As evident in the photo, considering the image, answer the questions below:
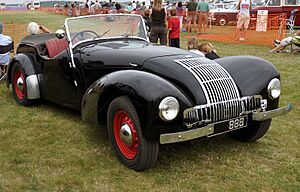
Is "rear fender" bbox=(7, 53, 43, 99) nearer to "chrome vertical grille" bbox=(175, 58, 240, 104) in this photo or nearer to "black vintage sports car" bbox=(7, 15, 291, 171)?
"black vintage sports car" bbox=(7, 15, 291, 171)

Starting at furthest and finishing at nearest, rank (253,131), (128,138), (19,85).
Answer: (19,85) < (253,131) < (128,138)

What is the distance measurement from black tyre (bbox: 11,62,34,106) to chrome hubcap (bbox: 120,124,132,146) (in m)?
2.77

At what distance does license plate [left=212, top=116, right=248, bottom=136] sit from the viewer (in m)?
3.71

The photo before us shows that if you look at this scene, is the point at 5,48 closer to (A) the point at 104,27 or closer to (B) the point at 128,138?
(A) the point at 104,27

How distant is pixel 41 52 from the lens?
19.5 feet

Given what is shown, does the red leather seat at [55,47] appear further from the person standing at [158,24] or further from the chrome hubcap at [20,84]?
the person standing at [158,24]

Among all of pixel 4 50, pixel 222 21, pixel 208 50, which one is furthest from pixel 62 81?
pixel 222 21

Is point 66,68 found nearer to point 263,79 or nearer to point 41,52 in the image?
point 41,52

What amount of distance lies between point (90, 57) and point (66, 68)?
558 mm

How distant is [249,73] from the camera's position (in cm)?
425

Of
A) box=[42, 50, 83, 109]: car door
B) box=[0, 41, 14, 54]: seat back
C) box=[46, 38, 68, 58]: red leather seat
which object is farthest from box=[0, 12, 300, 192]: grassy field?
box=[0, 41, 14, 54]: seat back

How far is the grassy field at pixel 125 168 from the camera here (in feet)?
11.5

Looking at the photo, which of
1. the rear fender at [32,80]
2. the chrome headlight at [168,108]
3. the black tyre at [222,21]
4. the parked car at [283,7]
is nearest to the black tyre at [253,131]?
the chrome headlight at [168,108]

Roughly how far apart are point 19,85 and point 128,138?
10.2 ft
